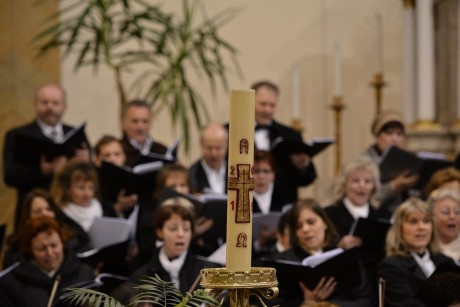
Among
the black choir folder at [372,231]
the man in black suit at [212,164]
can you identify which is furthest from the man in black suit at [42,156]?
the black choir folder at [372,231]

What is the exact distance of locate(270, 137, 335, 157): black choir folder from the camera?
6066 mm

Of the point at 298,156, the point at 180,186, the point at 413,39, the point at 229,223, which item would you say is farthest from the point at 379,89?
the point at 229,223

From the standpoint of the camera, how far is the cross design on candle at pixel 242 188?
181 centimetres

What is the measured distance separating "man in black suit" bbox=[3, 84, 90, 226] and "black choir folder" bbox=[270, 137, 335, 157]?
47.3 inches

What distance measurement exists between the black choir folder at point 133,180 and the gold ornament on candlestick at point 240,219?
4.06 meters

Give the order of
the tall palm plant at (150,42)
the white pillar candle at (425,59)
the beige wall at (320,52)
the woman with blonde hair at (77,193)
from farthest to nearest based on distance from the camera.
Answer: the beige wall at (320,52)
the white pillar candle at (425,59)
the tall palm plant at (150,42)
the woman with blonde hair at (77,193)

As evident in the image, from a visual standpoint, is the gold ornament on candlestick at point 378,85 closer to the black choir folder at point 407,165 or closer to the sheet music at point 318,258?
the black choir folder at point 407,165

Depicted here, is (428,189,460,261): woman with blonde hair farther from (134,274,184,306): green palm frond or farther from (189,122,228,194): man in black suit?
(134,274,184,306): green palm frond

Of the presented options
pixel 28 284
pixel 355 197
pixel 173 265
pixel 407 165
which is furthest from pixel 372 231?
pixel 28 284

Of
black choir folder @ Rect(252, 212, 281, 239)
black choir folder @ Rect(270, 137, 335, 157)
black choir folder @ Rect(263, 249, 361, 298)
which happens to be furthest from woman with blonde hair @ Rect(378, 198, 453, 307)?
black choir folder @ Rect(270, 137, 335, 157)

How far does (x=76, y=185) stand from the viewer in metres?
5.77

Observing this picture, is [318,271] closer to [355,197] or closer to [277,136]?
[355,197]

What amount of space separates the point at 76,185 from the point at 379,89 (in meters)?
3.51

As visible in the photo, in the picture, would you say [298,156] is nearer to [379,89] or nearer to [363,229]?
[363,229]
